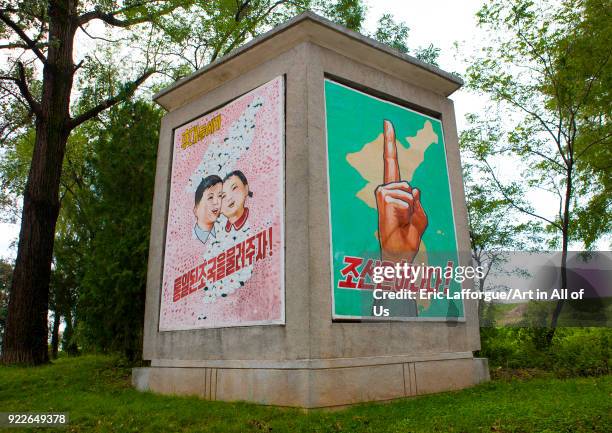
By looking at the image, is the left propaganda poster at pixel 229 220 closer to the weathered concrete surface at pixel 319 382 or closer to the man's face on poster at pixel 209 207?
the man's face on poster at pixel 209 207

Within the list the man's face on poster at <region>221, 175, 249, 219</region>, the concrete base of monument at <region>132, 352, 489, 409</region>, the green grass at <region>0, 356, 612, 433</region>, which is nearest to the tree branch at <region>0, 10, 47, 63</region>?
the man's face on poster at <region>221, 175, 249, 219</region>

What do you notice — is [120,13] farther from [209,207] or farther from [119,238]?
[209,207]

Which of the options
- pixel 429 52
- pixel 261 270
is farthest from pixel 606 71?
pixel 261 270

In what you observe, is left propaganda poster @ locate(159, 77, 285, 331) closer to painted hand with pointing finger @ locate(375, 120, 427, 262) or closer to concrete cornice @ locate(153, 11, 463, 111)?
concrete cornice @ locate(153, 11, 463, 111)

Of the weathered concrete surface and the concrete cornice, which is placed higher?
the concrete cornice

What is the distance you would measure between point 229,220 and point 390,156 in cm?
349

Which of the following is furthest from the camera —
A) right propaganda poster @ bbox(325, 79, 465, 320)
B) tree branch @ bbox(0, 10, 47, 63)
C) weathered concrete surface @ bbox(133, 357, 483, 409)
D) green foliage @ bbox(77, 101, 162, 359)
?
tree branch @ bbox(0, 10, 47, 63)

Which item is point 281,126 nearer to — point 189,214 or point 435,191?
point 189,214

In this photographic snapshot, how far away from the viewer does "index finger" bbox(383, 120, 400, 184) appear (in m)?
9.66

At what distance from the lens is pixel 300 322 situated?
25.6 ft

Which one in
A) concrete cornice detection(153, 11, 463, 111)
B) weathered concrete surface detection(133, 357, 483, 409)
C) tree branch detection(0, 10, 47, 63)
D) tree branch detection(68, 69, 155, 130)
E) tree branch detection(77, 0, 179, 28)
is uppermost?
tree branch detection(77, 0, 179, 28)

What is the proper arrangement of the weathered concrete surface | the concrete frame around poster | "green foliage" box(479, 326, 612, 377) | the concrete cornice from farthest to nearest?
"green foliage" box(479, 326, 612, 377) < the concrete cornice < the concrete frame around poster < the weathered concrete surface

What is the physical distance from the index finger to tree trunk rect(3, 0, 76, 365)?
32.0ft

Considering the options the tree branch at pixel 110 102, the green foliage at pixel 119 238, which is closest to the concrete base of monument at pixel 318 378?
the green foliage at pixel 119 238
